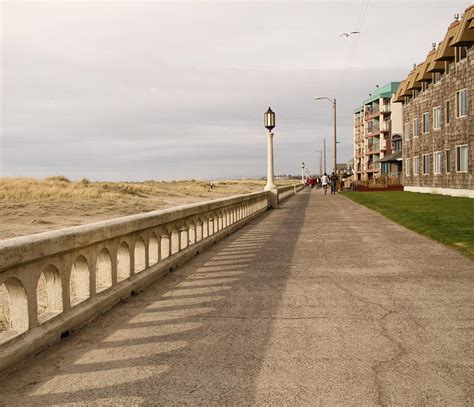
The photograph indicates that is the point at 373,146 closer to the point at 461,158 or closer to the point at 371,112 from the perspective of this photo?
the point at 371,112

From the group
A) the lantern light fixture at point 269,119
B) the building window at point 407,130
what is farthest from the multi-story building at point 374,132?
the lantern light fixture at point 269,119

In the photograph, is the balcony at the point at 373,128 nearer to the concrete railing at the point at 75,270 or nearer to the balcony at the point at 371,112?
the balcony at the point at 371,112

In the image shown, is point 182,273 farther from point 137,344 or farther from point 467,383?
point 467,383

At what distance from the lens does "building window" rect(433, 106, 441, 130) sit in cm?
3781

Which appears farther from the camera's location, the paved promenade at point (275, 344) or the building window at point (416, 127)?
the building window at point (416, 127)

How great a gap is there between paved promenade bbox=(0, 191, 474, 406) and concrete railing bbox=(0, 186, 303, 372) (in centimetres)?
18

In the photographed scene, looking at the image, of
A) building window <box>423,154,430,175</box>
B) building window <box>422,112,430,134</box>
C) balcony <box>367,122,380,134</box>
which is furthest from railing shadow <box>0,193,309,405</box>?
balcony <box>367,122,380,134</box>

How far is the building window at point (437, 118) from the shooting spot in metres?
37.8

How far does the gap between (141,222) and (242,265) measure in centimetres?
270

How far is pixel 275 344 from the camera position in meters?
4.98

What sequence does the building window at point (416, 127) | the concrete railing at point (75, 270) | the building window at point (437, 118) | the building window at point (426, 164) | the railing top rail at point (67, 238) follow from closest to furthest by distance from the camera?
the railing top rail at point (67, 238), the concrete railing at point (75, 270), the building window at point (437, 118), the building window at point (426, 164), the building window at point (416, 127)

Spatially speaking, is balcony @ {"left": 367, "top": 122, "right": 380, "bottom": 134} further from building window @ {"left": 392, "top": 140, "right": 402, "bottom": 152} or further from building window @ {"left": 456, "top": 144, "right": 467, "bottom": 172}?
building window @ {"left": 456, "top": 144, "right": 467, "bottom": 172}

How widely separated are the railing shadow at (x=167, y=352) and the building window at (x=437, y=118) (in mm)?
33111

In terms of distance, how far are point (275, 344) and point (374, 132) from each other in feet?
329
